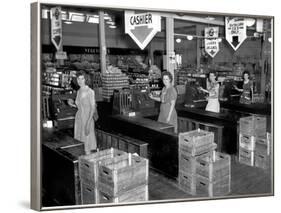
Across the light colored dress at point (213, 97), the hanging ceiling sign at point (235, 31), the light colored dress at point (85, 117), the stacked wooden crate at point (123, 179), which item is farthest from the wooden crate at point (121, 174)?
the hanging ceiling sign at point (235, 31)

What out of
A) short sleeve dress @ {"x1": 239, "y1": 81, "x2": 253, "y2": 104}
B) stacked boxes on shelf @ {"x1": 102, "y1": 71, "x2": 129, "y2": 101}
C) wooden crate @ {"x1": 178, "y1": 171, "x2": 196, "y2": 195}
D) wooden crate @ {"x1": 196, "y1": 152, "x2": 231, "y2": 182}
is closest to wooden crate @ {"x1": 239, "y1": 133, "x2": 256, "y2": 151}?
wooden crate @ {"x1": 196, "y1": 152, "x2": 231, "y2": 182}

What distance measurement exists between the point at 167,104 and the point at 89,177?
0.91 metres

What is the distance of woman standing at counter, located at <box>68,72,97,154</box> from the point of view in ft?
10.6

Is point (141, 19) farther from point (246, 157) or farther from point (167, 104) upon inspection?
point (246, 157)

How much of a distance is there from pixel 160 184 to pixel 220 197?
59cm

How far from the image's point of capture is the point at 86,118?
129 inches

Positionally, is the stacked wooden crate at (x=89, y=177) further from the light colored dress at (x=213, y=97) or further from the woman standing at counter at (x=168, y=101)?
the light colored dress at (x=213, y=97)

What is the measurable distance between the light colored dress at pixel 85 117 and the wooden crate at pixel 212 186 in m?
0.99

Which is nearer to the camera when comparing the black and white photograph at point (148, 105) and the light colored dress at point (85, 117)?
the black and white photograph at point (148, 105)

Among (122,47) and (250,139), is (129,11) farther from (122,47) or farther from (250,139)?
(250,139)

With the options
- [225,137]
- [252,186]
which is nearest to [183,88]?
[225,137]

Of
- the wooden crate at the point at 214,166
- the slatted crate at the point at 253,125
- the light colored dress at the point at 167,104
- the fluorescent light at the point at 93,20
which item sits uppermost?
the fluorescent light at the point at 93,20

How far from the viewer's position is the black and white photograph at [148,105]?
10.3ft

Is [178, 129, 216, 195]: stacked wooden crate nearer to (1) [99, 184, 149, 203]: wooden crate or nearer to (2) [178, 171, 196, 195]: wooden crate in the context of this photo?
(2) [178, 171, 196, 195]: wooden crate
